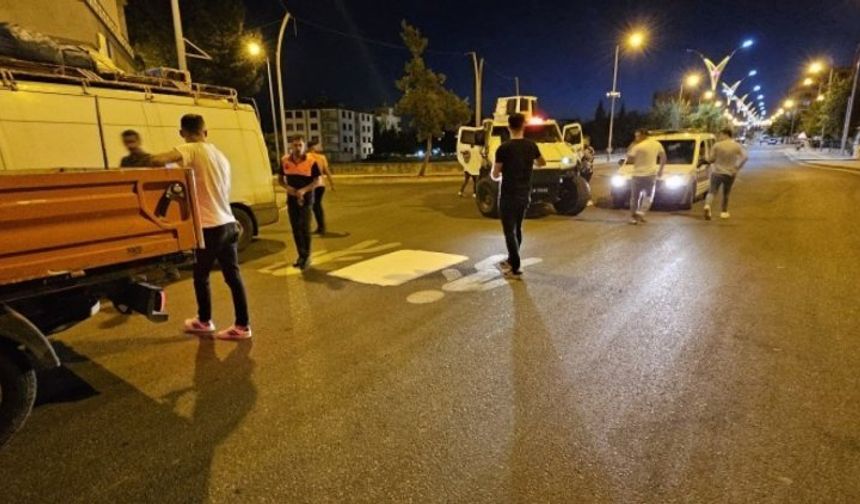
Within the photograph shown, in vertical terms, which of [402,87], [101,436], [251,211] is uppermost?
[402,87]

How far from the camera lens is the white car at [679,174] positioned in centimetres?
1126

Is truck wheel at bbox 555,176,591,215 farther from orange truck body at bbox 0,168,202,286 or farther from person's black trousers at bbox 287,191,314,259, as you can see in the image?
orange truck body at bbox 0,168,202,286

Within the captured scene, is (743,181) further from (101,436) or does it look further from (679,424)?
(101,436)

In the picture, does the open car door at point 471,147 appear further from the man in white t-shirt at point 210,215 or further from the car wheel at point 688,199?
the man in white t-shirt at point 210,215

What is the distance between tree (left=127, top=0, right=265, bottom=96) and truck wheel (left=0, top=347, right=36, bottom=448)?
2337 cm

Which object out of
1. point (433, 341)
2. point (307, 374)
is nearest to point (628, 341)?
point (433, 341)

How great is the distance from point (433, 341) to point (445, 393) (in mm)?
905

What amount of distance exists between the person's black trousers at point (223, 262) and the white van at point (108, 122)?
2.09 m

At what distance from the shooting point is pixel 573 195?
1099 centimetres

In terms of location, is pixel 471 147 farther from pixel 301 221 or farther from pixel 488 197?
pixel 301 221

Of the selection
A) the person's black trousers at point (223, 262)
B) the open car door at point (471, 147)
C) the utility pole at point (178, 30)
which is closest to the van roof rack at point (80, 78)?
the person's black trousers at point (223, 262)

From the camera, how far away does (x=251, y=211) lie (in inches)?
314

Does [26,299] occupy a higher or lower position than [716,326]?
higher

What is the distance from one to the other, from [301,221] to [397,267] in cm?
146
